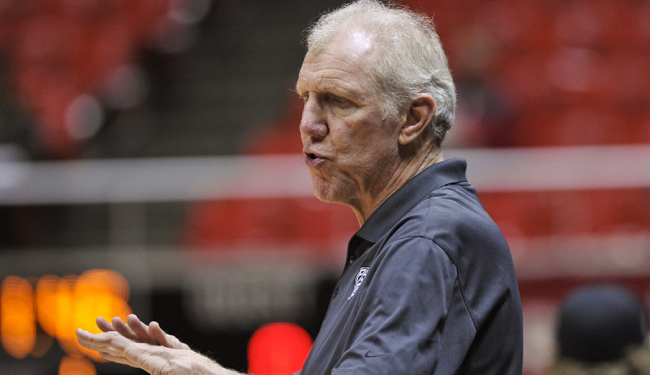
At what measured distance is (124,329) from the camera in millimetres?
1765

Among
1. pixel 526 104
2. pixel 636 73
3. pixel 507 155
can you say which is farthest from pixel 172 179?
pixel 636 73

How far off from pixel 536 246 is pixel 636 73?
8.53ft

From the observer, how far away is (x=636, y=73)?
21.7ft

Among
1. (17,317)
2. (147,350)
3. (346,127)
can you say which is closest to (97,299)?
(17,317)

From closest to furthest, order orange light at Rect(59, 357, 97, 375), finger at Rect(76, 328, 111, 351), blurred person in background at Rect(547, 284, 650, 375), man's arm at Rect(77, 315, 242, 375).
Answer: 1. man's arm at Rect(77, 315, 242, 375)
2. finger at Rect(76, 328, 111, 351)
3. blurred person in background at Rect(547, 284, 650, 375)
4. orange light at Rect(59, 357, 97, 375)

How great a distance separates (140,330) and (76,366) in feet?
10.1

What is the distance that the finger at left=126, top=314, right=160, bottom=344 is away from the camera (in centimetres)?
170

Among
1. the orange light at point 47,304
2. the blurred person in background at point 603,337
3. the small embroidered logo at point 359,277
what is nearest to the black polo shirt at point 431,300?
the small embroidered logo at point 359,277

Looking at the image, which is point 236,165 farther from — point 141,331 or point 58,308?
point 141,331

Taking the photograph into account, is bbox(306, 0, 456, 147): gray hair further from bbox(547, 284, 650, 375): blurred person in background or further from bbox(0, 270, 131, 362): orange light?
bbox(0, 270, 131, 362): orange light

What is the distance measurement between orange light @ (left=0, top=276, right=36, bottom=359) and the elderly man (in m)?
3.13

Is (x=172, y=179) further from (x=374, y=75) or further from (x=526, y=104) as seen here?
(x=374, y=75)

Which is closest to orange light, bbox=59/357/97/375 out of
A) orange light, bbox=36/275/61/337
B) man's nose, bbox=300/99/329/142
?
orange light, bbox=36/275/61/337

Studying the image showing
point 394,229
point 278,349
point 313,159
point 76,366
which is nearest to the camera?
point 394,229
